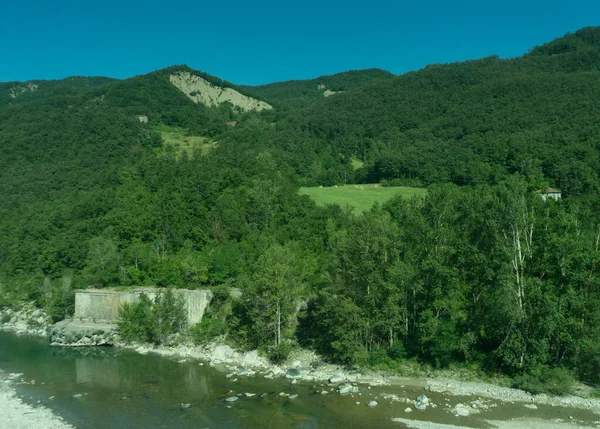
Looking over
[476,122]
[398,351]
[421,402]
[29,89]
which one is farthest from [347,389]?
[29,89]

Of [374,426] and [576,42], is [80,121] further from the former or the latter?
[576,42]

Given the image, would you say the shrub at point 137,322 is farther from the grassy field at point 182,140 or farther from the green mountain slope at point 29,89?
the green mountain slope at point 29,89

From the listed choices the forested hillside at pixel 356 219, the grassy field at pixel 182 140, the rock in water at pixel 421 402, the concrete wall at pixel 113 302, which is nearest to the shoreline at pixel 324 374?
the forested hillside at pixel 356 219

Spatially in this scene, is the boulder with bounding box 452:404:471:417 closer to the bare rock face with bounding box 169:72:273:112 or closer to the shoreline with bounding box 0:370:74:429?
the shoreline with bounding box 0:370:74:429

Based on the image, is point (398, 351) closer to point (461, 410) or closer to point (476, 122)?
point (461, 410)

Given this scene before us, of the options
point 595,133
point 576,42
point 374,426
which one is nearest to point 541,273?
point 374,426

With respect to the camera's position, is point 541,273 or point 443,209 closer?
point 541,273

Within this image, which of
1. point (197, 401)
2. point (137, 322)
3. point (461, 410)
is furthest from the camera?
point (137, 322)
